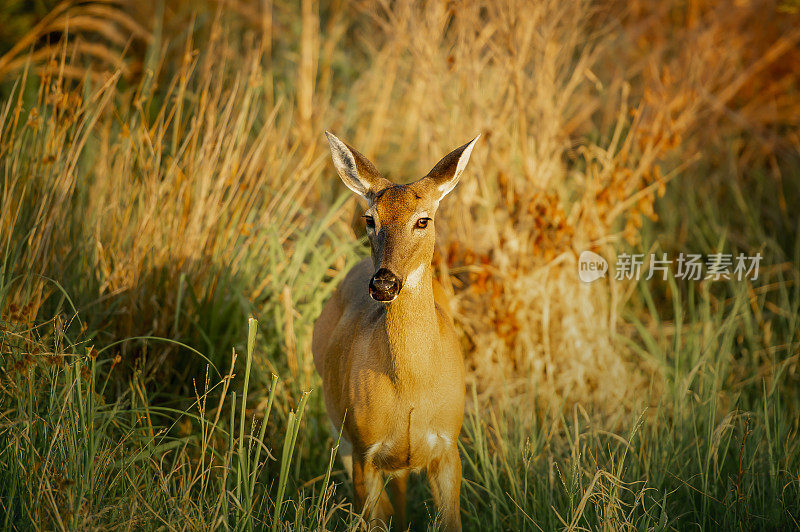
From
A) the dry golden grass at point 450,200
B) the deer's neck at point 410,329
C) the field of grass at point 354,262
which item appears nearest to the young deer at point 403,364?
the deer's neck at point 410,329

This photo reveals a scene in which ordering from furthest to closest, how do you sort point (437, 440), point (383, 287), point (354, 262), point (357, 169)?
point (354, 262)
point (357, 169)
point (437, 440)
point (383, 287)

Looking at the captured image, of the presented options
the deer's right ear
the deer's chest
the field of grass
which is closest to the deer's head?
the deer's right ear

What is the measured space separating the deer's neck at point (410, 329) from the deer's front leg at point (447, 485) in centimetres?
48

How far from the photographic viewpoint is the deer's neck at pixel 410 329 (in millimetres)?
3529

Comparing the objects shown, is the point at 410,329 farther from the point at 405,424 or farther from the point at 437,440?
the point at 437,440

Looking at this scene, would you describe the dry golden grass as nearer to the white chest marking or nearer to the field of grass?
the field of grass

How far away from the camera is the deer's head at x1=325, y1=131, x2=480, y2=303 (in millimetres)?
3320

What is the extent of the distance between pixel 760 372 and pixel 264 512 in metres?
3.43

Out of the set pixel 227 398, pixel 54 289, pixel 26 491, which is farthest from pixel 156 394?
pixel 26 491

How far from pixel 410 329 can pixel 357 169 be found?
32.3 inches

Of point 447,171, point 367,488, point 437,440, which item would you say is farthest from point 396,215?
point 367,488

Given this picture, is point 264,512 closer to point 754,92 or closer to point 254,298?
point 254,298

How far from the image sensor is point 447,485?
376 cm

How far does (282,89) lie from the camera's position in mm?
7344
